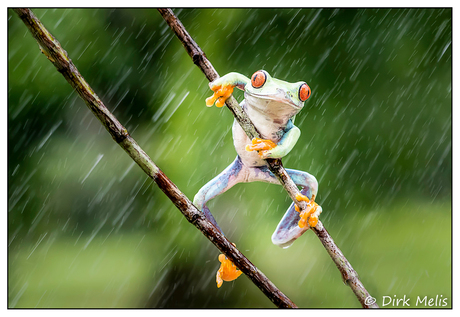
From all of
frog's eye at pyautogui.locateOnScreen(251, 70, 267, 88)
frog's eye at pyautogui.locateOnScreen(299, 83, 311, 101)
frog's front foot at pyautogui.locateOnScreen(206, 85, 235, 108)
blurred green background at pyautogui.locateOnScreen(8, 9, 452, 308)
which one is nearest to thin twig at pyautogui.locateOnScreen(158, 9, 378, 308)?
frog's front foot at pyautogui.locateOnScreen(206, 85, 235, 108)

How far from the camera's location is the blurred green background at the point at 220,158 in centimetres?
547

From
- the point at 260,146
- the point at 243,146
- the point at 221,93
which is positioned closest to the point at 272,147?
the point at 260,146

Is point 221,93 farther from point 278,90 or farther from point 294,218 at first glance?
point 294,218

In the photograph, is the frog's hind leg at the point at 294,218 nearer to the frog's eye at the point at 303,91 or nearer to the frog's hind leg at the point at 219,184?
the frog's hind leg at the point at 219,184

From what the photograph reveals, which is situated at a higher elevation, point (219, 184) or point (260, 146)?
point (260, 146)

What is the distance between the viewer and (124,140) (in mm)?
1594

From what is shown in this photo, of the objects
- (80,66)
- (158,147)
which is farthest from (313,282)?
(80,66)

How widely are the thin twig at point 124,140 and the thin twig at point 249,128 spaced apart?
0.33 meters

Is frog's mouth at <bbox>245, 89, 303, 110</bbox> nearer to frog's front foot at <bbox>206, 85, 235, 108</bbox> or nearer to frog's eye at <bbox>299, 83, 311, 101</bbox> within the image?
frog's eye at <bbox>299, 83, 311, 101</bbox>

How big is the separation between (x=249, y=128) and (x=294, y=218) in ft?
2.34

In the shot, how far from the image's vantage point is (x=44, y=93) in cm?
613

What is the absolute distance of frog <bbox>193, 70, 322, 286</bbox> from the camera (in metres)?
1.77

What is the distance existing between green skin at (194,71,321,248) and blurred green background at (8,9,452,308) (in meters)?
3.13

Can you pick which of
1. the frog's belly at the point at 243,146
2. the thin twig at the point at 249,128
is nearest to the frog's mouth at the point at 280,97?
the thin twig at the point at 249,128
